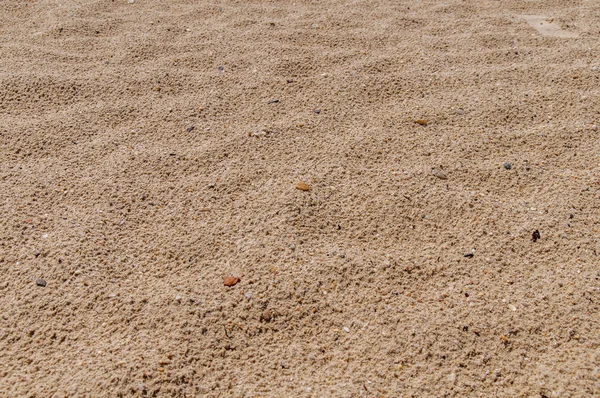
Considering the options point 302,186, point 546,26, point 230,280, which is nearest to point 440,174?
point 302,186

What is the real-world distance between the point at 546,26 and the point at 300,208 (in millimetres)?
1713

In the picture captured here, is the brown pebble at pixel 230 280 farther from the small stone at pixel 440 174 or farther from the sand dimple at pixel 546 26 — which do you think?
the sand dimple at pixel 546 26

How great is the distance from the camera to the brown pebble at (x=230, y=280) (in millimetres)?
1440

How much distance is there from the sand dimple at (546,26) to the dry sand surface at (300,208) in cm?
1

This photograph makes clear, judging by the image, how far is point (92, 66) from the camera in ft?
7.79

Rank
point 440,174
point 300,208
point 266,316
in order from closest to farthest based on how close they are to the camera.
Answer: point 266,316 → point 300,208 → point 440,174

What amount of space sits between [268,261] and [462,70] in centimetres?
130

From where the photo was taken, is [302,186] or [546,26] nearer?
[302,186]

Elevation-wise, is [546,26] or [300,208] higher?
[546,26]

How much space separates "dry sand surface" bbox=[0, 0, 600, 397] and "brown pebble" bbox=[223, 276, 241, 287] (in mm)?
20

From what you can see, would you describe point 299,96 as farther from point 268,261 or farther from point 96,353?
point 96,353

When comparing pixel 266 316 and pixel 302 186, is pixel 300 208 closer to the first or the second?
pixel 302 186

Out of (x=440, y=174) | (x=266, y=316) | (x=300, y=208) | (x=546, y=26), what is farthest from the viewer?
(x=546, y=26)

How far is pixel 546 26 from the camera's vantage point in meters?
2.68
